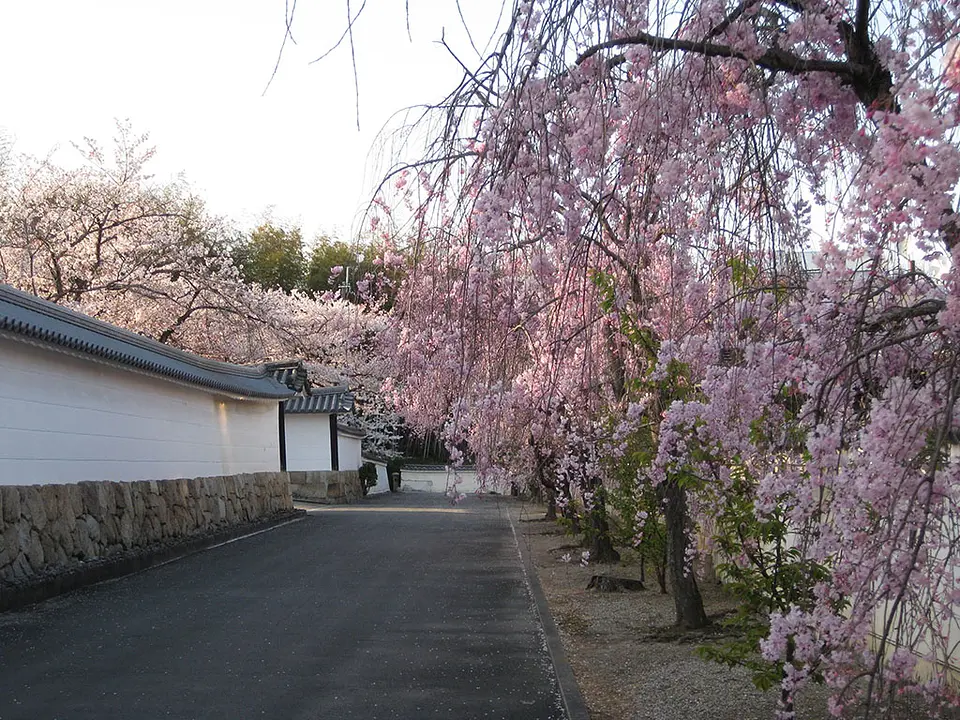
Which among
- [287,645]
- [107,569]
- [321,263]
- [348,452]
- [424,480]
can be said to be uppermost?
[321,263]

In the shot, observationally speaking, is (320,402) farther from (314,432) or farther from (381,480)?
(381,480)

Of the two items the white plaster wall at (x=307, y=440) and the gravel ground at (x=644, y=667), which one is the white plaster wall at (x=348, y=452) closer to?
the white plaster wall at (x=307, y=440)

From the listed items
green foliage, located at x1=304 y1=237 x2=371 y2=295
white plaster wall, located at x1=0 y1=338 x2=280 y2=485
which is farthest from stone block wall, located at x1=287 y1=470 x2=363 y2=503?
white plaster wall, located at x1=0 y1=338 x2=280 y2=485

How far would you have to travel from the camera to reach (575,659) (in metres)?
8.13

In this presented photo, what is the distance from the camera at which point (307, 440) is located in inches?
1385

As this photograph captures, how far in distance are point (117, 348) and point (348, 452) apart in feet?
79.4

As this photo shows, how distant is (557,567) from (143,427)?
21.8 ft

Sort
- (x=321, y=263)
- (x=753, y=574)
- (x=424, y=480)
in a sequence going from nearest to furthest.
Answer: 1. (x=753, y=574)
2. (x=321, y=263)
3. (x=424, y=480)

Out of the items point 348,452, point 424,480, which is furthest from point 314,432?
point 424,480

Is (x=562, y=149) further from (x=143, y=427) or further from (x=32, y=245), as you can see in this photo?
(x=32, y=245)

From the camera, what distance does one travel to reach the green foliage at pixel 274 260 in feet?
139

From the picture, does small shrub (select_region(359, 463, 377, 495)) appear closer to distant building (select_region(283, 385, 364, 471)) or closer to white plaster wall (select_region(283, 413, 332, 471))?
distant building (select_region(283, 385, 364, 471))

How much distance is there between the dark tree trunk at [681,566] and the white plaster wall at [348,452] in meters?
27.8

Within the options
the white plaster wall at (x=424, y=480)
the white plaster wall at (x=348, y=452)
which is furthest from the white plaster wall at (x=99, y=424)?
the white plaster wall at (x=424, y=480)
